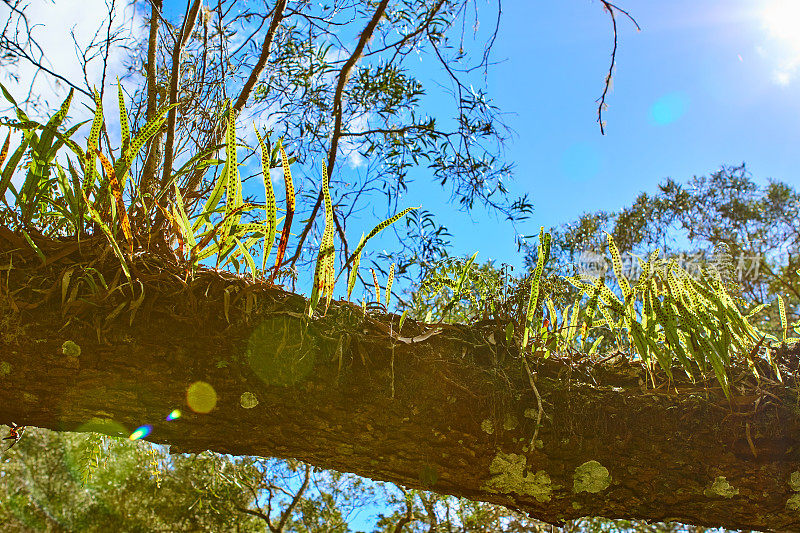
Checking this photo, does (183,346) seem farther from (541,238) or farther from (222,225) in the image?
(541,238)

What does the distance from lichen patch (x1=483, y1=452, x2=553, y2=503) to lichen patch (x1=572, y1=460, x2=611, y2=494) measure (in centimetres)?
6

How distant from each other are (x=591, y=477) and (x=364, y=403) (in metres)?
0.52

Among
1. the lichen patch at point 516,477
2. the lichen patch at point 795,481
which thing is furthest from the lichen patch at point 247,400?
the lichen patch at point 795,481

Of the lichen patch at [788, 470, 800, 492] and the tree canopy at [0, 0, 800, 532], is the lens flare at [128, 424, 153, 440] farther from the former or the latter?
the lichen patch at [788, 470, 800, 492]

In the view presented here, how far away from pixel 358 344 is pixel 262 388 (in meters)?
0.22

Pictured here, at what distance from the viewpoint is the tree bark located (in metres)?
1.15

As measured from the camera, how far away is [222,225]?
52.8 inches

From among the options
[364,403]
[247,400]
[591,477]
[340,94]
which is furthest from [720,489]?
[340,94]

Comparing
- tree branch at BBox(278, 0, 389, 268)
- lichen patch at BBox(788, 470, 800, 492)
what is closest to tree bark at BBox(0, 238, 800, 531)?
lichen patch at BBox(788, 470, 800, 492)

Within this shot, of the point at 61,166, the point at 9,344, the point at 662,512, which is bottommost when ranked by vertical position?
the point at 662,512

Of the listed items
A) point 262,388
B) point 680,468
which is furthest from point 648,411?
point 262,388

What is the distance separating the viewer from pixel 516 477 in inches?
48.7

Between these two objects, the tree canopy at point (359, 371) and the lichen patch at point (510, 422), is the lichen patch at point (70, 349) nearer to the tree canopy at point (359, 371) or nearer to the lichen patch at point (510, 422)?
the tree canopy at point (359, 371)

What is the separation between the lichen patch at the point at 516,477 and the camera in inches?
48.5
